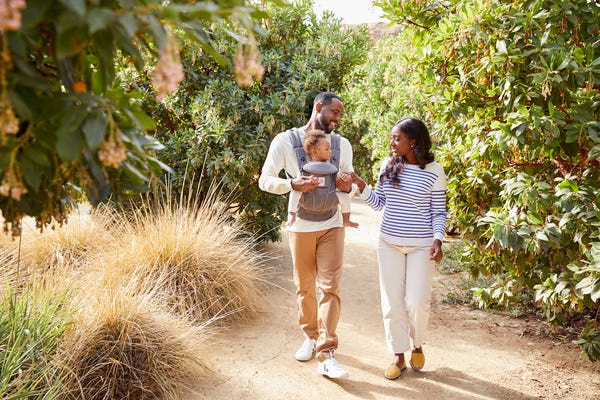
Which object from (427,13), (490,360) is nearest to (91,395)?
(490,360)

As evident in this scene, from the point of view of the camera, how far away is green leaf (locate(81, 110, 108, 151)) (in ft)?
3.90

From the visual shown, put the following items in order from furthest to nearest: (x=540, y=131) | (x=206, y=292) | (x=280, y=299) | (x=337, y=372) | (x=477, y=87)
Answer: (x=280, y=299) → (x=206, y=292) → (x=477, y=87) → (x=337, y=372) → (x=540, y=131)

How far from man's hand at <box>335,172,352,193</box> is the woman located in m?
0.10

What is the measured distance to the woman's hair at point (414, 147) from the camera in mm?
4316

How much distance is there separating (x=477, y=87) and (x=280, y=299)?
9.68ft

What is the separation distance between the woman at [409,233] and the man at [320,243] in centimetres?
36

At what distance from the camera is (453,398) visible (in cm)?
411

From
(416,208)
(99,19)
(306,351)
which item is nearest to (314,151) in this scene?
(416,208)

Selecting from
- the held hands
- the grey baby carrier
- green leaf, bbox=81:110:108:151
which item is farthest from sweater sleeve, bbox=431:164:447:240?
green leaf, bbox=81:110:108:151

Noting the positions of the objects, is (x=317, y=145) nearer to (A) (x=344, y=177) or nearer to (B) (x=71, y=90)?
(A) (x=344, y=177)

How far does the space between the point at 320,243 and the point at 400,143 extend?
0.97 m

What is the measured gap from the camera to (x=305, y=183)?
4.18 m

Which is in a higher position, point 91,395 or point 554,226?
point 554,226

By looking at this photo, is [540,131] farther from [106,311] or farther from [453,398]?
[106,311]
